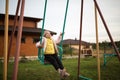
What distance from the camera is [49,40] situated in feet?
18.8

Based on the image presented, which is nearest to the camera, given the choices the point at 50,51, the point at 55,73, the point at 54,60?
the point at 54,60

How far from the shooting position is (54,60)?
526cm

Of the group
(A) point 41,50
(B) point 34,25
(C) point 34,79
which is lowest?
(C) point 34,79

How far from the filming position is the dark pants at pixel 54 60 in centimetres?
519

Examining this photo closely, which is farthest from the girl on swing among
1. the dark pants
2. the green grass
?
the green grass

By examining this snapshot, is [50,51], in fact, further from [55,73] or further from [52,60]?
[55,73]

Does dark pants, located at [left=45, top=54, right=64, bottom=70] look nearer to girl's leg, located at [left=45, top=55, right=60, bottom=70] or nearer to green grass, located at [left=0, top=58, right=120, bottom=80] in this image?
girl's leg, located at [left=45, top=55, right=60, bottom=70]

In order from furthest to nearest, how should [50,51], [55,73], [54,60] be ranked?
[55,73]
[50,51]
[54,60]

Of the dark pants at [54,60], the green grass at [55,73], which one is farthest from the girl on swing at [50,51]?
the green grass at [55,73]

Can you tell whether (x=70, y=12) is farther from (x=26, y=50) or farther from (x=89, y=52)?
(x=89, y=52)

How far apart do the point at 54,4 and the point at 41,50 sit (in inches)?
72.4

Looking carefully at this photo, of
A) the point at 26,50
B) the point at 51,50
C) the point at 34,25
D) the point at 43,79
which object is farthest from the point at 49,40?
the point at 34,25

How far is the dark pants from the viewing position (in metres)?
5.19

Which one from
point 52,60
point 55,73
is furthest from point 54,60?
point 55,73
